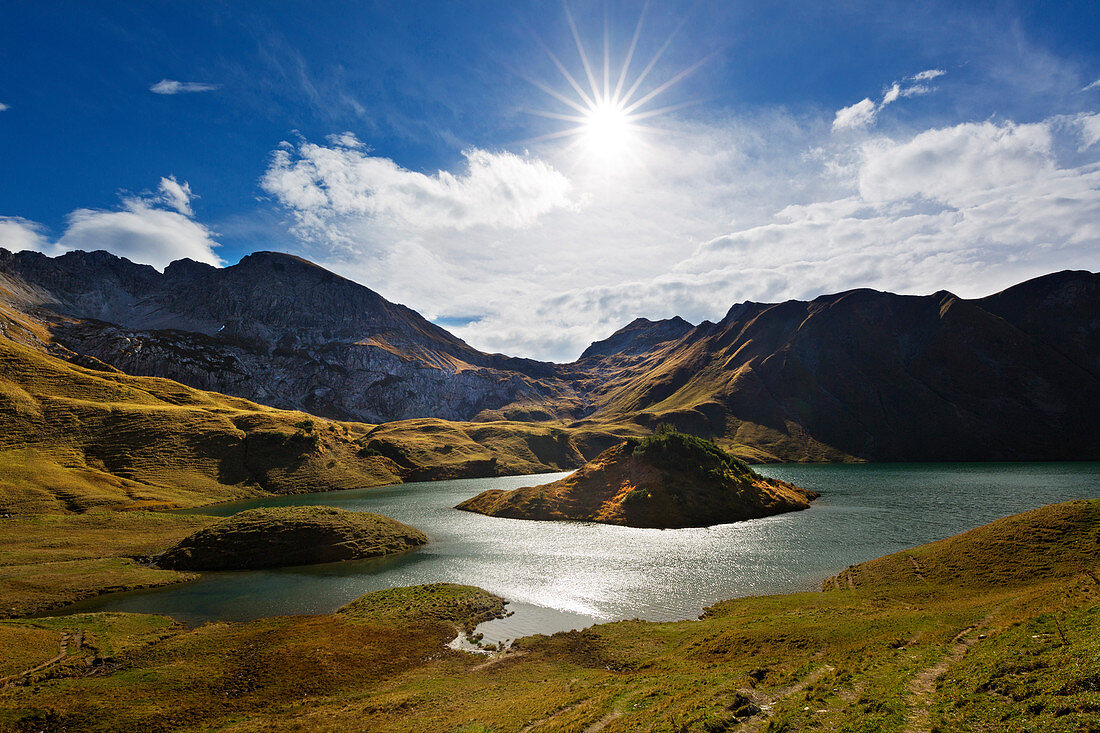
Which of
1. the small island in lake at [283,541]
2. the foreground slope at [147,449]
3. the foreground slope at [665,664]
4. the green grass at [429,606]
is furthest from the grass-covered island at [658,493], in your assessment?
the foreground slope at [147,449]

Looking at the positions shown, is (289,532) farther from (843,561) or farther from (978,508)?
(978,508)

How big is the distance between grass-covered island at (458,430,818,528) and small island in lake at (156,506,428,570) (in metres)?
32.8

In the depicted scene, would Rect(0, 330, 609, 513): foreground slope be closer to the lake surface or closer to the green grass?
the lake surface

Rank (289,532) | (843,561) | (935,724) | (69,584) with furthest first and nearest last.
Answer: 1. (289,532)
2. (843,561)
3. (69,584)
4. (935,724)

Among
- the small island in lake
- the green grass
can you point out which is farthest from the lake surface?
the small island in lake

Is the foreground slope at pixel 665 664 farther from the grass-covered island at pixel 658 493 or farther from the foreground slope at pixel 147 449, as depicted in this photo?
the foreground slope at pixel 147 449

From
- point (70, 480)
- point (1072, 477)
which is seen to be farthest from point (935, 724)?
point (1072, 477)

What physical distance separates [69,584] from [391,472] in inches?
5130

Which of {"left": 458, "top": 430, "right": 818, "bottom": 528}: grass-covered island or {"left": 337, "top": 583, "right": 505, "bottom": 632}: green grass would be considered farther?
{"left": 458, "top": 430, "right": 818, "bottom": 528}: grass-covered island

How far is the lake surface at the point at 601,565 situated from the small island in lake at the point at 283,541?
2964 mm

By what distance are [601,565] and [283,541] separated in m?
44.5

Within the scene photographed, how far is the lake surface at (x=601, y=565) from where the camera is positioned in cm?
4338

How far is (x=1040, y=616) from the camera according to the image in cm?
2203

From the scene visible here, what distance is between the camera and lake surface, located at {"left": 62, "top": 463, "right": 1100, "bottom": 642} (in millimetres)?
43375
